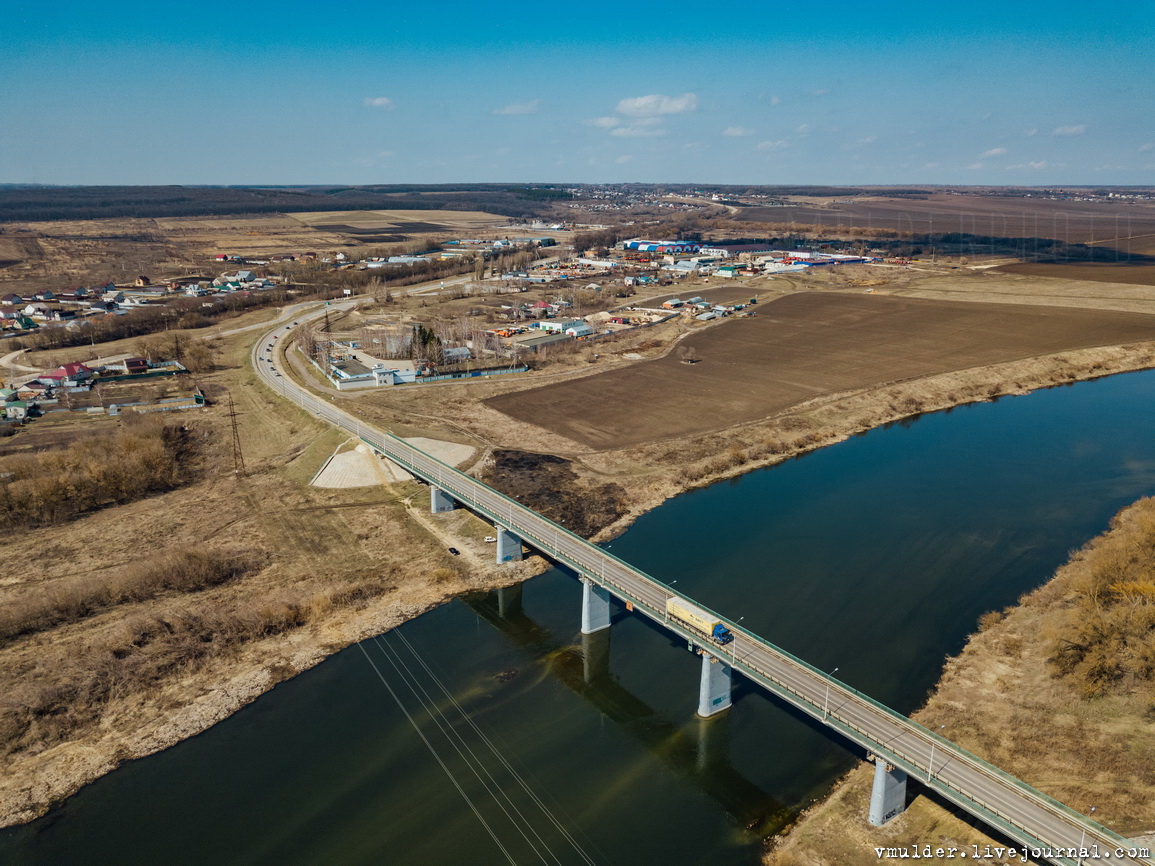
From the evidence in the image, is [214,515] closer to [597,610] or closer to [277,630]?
[277,630]

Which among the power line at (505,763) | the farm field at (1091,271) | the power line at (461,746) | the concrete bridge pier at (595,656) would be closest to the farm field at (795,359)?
the concrete bridge pier at (595,656)

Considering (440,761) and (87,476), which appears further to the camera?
(87,476)

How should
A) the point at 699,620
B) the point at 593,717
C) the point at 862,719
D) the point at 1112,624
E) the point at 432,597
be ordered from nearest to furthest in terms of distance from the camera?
the point at 862,719
the point at 699,620
the point at 1112,624
the point at 593,717
the point at 432,597

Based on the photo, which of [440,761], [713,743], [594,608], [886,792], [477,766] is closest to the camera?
[886,792]

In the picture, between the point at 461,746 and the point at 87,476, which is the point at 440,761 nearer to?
the point at 461,746

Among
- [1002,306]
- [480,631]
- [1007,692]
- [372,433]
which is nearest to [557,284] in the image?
[1002,306]

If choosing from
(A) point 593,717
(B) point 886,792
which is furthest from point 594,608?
(B) point 886,792

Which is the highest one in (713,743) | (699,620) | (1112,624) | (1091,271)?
(1091,271)

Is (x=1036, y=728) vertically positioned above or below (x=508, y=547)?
below
